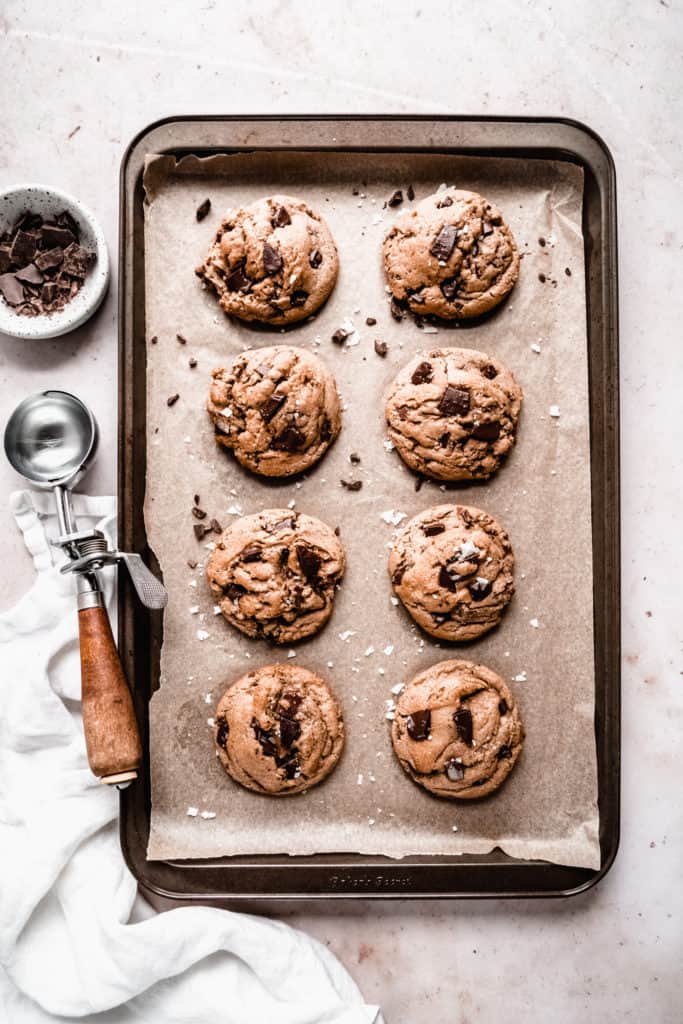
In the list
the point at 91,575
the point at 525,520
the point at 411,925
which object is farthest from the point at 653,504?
the point at 91,575

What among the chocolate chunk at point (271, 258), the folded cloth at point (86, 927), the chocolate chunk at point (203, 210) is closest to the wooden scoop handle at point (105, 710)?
the folded cloth at point (86, 927)

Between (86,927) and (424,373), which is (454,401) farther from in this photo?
(86,927)

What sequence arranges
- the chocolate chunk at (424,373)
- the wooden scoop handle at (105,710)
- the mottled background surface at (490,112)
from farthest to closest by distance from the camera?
the mottled background surface at (490,112)
the chocolate chunk at (424,373)
the wooden scoop handle at (105,710)

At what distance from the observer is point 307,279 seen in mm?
2516

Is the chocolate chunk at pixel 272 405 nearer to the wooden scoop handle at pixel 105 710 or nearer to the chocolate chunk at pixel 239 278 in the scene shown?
the chocolate chunk at pixel 239 278

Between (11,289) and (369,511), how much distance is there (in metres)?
1.29

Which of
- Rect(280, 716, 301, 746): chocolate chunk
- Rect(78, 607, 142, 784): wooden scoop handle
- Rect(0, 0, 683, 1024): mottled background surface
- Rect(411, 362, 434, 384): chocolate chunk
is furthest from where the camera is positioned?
Rect(0, 0, 683, 1024): mottled background surface

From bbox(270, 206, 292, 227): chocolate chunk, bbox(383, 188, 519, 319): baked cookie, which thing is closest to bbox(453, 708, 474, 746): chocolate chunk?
bbox(383, 188, 519, 319): baked cookie

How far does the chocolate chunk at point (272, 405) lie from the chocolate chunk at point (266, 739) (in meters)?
0.88

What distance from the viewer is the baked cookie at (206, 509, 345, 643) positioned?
246 cm

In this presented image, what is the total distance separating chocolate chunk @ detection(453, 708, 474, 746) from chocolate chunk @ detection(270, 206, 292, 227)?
151 centimetres

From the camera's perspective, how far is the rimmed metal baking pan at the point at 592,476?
2.47 metres

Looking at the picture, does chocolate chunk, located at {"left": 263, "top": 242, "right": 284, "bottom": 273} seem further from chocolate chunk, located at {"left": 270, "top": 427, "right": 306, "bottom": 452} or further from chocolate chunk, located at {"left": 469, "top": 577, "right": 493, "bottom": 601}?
chocolate chunk, located at {"left": 469, "top": 577, "right": 493, "bottom": 601}

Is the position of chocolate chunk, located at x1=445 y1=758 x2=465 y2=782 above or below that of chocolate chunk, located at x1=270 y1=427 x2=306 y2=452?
below
